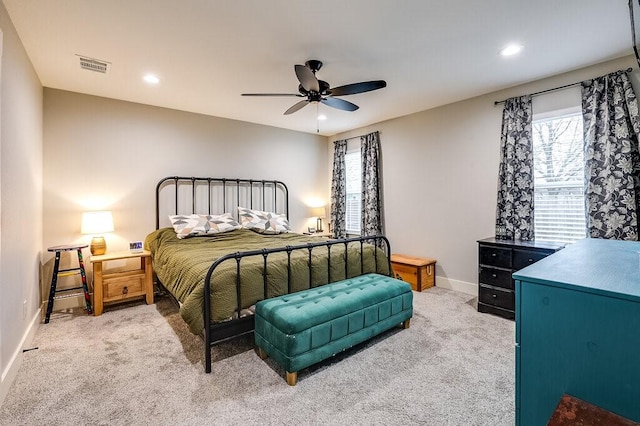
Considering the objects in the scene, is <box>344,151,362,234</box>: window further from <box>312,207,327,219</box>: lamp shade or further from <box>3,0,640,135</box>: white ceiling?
<box>3,0,640,135</box>: white ceiling

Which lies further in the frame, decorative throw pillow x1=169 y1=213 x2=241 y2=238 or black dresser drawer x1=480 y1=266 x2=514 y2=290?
decorative throw pillow x1=169 y1=213 x2=241 y2=238

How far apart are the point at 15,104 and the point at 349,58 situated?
2868 millimetres

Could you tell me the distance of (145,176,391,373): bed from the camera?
7.46ft

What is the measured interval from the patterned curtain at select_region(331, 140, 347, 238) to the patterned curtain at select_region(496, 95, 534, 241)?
2.76 m

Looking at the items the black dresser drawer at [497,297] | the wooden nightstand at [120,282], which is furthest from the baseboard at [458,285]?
the wooden nightstand at [120,282]

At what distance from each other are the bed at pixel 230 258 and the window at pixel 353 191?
1.50 m

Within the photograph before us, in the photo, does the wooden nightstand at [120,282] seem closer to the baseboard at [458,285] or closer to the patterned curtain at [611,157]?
the baseboard at [458,285]

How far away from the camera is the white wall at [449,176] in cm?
379

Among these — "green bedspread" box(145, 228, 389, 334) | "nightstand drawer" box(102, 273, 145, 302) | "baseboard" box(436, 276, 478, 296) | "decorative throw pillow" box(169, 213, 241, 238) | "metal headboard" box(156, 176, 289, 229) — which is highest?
"metal headboard" box(156, 176, 289, 229)

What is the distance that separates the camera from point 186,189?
4.49m

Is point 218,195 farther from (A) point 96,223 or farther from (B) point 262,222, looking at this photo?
(A) point 96,223

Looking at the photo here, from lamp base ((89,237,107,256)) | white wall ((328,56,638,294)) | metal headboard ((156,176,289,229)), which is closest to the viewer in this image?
lamp base ((89,237,107,256))

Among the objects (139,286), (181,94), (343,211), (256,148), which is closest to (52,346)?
(139,286)

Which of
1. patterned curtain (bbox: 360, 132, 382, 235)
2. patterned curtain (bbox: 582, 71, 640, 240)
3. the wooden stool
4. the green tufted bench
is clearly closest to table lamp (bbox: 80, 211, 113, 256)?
the wooden stool
